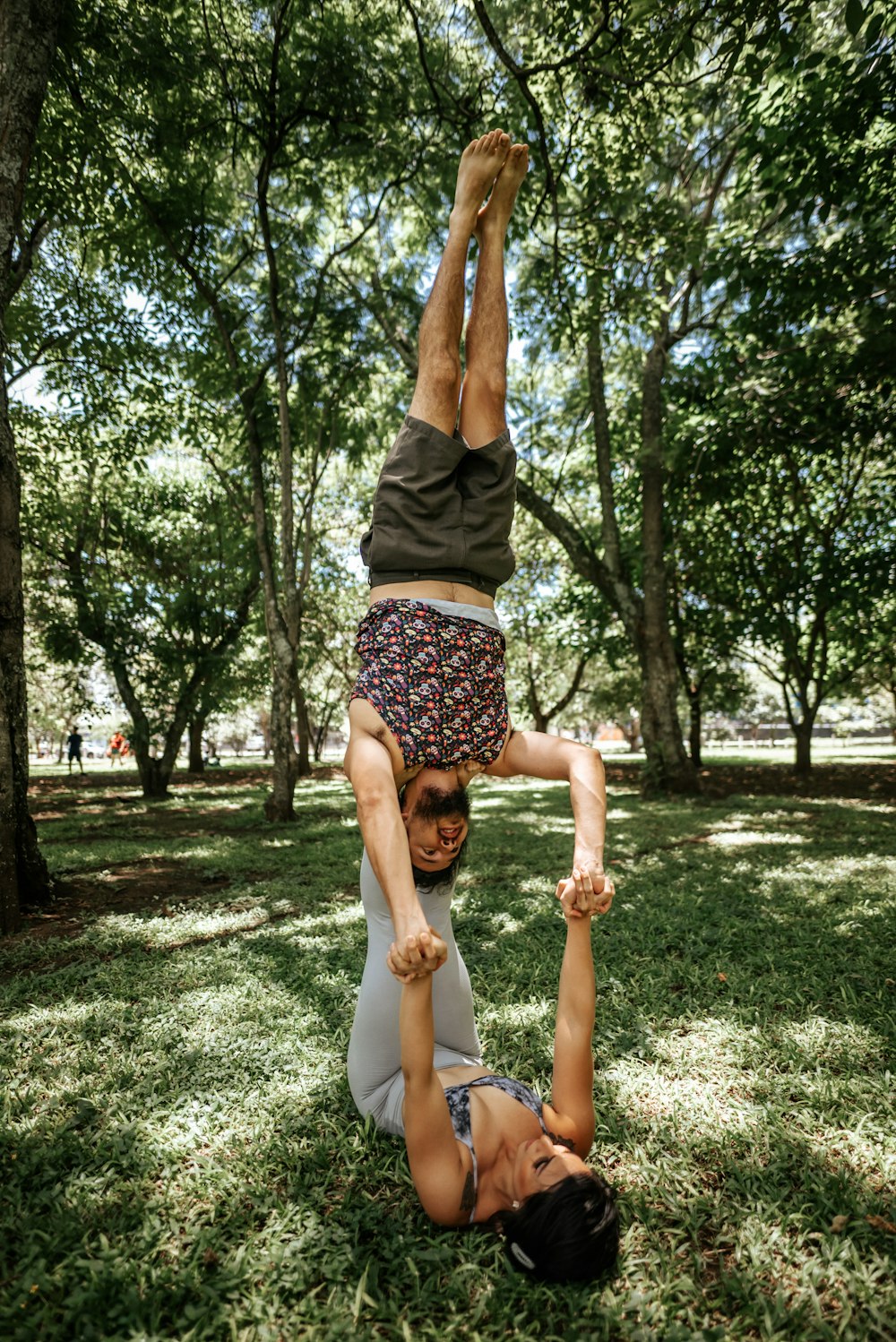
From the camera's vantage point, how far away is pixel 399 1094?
104 inches

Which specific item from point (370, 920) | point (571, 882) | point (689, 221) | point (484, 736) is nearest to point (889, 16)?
point (689, 221)

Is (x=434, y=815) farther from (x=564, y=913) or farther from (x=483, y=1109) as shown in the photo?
(x=483, y=1109)

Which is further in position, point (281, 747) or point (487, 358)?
point (281, 747)

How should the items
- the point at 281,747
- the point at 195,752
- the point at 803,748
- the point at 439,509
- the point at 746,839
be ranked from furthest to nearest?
the point at 195,752
the point at 803,748
the point at 281,747
the point at 746,839
the point at 439,509

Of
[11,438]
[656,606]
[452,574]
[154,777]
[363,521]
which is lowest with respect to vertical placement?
[154,777]

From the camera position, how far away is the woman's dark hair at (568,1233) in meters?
1.95

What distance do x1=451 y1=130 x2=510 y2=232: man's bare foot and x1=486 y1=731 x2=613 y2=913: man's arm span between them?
6.91 feet

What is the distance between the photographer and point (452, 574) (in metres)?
2.73

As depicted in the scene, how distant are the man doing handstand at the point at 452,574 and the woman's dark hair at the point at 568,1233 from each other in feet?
3.47

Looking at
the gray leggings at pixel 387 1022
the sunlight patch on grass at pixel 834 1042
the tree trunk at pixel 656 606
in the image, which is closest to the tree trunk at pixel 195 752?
the tree trunk at pixel 656 606

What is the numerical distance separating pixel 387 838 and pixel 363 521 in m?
18.7

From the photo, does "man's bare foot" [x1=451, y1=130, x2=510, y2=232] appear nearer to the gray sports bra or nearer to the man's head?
the man's head

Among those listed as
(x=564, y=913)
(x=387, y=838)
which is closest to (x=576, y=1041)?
(x=564, y=913)

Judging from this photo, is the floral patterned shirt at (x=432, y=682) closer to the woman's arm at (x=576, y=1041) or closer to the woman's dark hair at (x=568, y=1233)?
the woman's arm at (x=576, y=1041)
